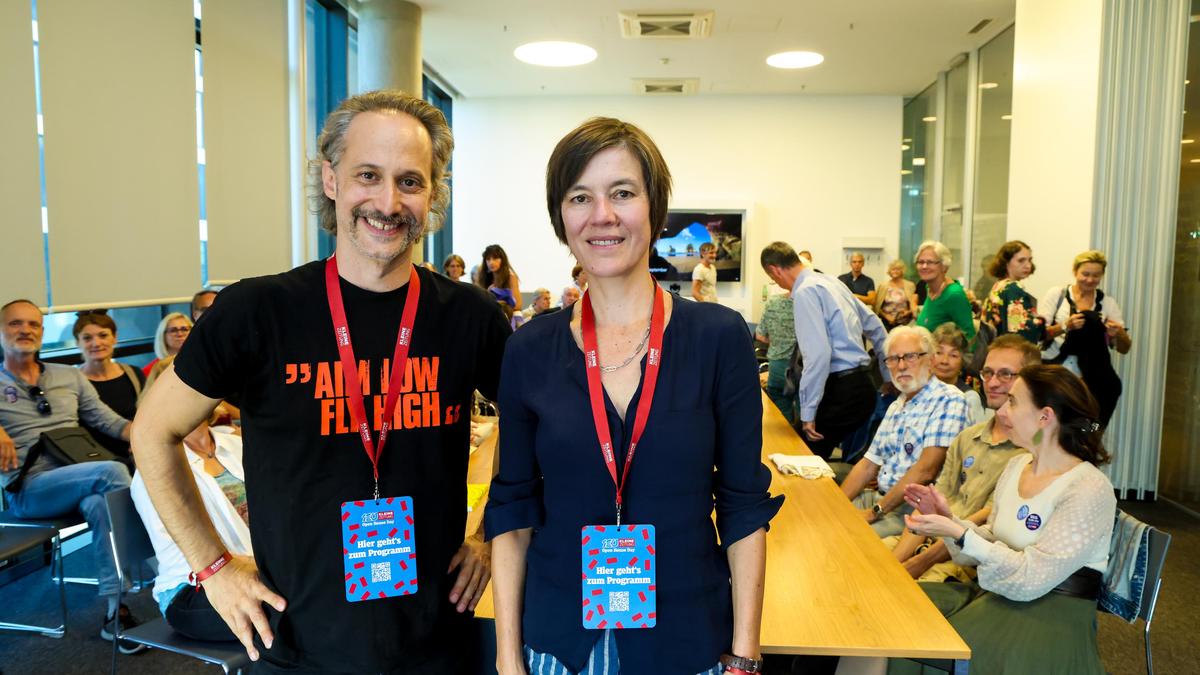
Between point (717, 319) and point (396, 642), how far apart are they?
2.33 feet

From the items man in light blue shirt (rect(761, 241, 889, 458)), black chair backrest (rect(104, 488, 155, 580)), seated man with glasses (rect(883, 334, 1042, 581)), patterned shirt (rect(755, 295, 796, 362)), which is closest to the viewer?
black chair backrest (rect(104, 488, 155, 580))

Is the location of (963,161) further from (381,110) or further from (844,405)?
(381,110)

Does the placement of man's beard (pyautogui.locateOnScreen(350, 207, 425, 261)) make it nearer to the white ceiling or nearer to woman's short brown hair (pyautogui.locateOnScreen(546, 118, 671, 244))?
woman's short brown hair (pyautogui.locateOnScreen(546, 118, 671, 244))

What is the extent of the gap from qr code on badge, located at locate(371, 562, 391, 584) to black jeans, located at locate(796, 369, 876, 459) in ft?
12.0

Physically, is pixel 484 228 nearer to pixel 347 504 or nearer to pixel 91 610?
pixel 91 610

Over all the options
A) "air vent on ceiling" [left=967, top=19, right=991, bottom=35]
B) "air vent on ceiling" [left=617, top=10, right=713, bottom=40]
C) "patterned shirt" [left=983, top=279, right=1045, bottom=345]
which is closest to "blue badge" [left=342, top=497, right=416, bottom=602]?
"patterned shirt" [left=983, top=279, right=1045, bottom=345]

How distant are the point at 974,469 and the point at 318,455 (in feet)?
Result: 7.75

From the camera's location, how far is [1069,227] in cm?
544

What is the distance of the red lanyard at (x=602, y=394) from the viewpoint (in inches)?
45.6

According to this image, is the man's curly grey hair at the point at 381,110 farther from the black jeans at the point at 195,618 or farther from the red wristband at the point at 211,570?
the black jeans at the point at 195,618

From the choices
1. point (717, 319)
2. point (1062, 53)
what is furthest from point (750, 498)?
point (1062, 53)

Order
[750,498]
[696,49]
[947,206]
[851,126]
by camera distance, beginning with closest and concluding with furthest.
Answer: [750,498] → [696,49] → [947,206] → [851,126]

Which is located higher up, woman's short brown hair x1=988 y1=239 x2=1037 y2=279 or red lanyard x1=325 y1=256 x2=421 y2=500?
woman's short brown hair x1=988 y1=239 x2=1037 y2=279

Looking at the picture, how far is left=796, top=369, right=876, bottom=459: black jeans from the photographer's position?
4531mm
